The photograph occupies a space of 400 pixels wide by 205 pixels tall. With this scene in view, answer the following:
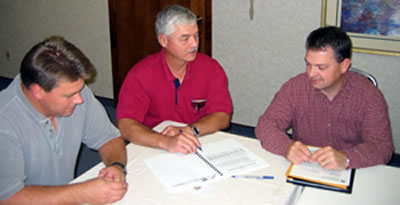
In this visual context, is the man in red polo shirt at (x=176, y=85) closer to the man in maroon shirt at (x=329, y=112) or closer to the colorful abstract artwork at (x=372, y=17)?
the man in maroon shirt at (x=329, y=112)

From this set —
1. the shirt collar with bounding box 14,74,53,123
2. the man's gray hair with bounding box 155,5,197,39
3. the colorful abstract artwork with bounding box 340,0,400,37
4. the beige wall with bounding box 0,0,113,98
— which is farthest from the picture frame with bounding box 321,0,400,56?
the shirt collar with bounding box 14,74,53,123

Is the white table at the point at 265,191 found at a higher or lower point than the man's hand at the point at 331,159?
lower

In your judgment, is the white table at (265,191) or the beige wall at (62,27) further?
the beige wall at (62,27)

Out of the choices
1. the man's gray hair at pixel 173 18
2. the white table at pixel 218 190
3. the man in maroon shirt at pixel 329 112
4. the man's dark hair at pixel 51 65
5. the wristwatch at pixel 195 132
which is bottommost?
the white table at pixel 218 190

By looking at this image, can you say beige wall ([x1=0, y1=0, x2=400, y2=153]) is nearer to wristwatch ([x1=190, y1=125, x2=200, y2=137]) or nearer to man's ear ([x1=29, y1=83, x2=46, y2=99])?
wristwatch ([x1=190, y1=125, x2=200, y2=137])

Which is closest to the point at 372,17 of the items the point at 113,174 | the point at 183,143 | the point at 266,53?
the point at 266,53

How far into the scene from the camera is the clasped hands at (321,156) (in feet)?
5.55

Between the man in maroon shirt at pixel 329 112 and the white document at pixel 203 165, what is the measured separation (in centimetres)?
15

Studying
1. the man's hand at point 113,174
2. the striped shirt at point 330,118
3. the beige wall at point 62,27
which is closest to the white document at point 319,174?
the striped shirt at point 330,118

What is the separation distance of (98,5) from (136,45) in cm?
61

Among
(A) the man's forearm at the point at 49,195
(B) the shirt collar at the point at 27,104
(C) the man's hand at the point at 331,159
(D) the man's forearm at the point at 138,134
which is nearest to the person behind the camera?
(A) the man's forearm at the point at 49,195

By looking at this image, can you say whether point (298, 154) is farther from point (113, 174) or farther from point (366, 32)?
point (366, 32)

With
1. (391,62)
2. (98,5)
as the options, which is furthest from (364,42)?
(98,5)

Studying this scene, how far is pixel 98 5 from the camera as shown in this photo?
165 inches
